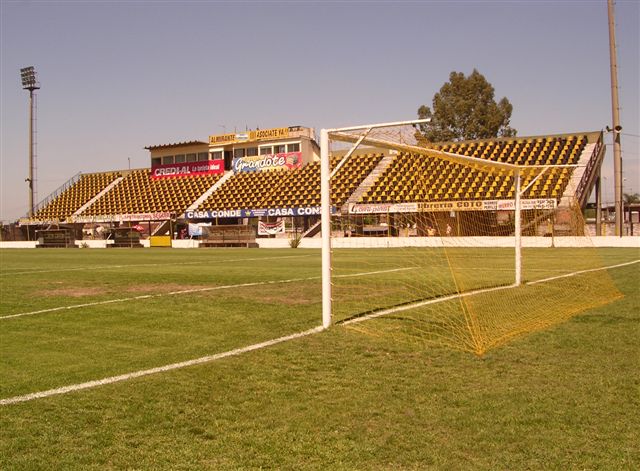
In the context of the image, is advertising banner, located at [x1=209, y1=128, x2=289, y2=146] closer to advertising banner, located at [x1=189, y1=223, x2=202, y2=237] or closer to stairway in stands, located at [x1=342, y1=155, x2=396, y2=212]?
stairway in stands, located at [x1=342, y1=155, x2=396, y2=212]

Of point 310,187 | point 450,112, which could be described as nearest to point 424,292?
point 310,187

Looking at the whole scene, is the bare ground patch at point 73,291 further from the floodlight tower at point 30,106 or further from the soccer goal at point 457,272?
the floodlight tower at point 30,106

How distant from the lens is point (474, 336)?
656 centimetres

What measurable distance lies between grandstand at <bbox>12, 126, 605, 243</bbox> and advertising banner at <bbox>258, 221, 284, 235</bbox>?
1063mm

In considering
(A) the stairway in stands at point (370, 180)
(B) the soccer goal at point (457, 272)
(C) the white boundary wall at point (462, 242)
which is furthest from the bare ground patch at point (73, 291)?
(A) the stairway in stands at point (370, 180)

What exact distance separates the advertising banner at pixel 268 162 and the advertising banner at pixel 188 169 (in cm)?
197

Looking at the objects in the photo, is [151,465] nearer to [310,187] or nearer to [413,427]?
[413,427]

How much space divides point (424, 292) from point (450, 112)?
189ft

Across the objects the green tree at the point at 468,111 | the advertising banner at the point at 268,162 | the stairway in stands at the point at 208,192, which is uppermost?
the green tree at the point at 468,111

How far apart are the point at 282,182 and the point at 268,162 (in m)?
4.29

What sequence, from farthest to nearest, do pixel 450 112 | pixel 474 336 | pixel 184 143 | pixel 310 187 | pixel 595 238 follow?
pixel 450 112 → pixel 184 143 → pixel 310 187 → pixel 595 238 → pixel 474 336

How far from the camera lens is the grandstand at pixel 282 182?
33.0m

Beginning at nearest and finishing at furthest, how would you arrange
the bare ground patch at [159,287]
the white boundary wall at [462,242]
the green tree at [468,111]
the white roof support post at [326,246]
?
the white roof support post at [326,246], the bare ground patch at [159,287], the white boundary wall at [462,242], the green tree at [468,111]

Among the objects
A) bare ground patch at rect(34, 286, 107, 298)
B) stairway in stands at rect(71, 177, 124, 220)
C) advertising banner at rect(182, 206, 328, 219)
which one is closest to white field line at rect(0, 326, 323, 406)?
bare ground patch at rect(34, 286, 107, 298)
